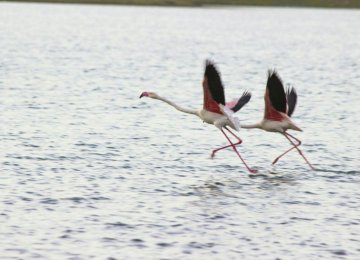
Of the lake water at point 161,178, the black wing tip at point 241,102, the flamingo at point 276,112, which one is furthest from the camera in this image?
the black wing tip at point 241,102

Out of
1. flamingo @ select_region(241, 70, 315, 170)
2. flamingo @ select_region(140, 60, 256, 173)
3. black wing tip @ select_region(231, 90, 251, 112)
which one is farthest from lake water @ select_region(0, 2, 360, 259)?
black wing tip @ select_region(231, 90, 251, 112)

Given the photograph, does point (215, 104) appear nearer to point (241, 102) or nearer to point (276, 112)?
point (241, 102)

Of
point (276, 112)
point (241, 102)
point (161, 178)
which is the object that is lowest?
point (161, 178)

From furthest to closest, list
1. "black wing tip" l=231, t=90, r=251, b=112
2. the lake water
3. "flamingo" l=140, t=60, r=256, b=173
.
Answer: "black wing tip" l=231, t=90, r=251, b=112, "flamingo" l=140, t=60, r=256, b=173, the lake water

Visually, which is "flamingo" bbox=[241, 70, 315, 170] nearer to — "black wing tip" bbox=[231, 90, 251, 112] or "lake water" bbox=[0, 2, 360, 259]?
"black wing tip" bbox=[231, 90, 251, 112]

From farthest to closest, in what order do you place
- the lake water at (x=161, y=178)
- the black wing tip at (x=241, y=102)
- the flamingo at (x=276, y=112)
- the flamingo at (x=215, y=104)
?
the black wing tip at (x=241, y=102) → the flamingo at (x=276, y=112) → the flamingo at (x=215, y=104) → the lake water at (x=161, y=178)

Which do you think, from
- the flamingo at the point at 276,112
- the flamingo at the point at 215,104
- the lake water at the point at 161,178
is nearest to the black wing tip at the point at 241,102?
the flamingo at the point at 215,104

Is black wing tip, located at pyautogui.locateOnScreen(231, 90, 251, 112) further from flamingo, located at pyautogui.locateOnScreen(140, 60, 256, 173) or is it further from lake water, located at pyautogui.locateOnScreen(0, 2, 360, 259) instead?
lake water, located at pyautogui.locateOnScreen(0, 2, 360, 259)

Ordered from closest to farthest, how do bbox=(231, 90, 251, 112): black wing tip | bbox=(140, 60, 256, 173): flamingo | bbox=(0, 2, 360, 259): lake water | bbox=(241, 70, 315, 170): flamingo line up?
bbox=(0, 2, 360, 259): lake water
bbox=(140, 60, 256, 173): flamingo
bbox=(241, 70, 315, 170): flamingo
bbox=(231, 90, 251, 112): black wing tip

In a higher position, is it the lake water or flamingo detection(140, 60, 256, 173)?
flamingo detection(140, 60, 256, 173)

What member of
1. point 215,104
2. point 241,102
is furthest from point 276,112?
point 215,104

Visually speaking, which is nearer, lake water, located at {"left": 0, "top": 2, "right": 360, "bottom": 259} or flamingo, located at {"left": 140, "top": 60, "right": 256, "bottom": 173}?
lake water, located at {"left": 0, "top": 2, "right": 360, "bottom": 259}

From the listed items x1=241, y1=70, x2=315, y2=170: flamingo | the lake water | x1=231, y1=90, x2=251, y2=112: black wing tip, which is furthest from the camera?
x1=231, y1=90, x2=251, y2=112: black wing tip

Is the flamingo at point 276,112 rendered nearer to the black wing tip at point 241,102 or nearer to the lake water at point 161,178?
the black wing tip at point 241,102
